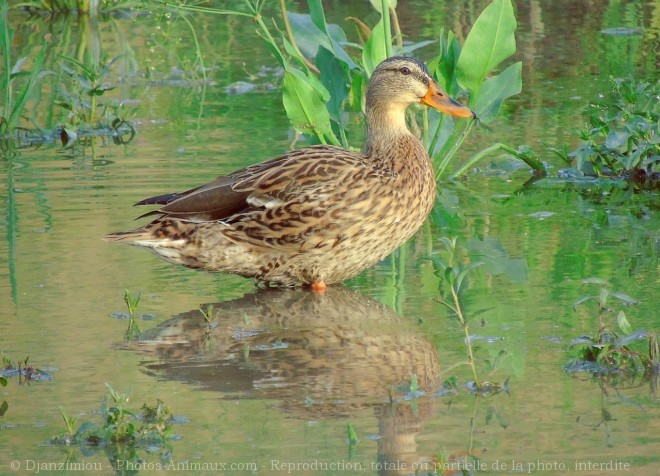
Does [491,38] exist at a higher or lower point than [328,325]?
higher

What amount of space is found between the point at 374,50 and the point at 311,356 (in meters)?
3.40

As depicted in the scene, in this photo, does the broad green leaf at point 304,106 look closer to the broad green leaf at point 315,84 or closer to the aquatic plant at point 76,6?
the broad green leaf at point 315,84

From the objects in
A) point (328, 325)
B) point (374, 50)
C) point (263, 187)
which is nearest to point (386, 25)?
point (374, 50)

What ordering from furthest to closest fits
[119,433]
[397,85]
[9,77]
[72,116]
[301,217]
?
[72,116], [9,77], [397,85], [301,217], [119,433]

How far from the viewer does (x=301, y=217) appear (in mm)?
7008

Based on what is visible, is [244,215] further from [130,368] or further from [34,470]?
[34,470]

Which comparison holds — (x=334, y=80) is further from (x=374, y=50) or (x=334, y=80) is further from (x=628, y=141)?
(x=628, y=141)

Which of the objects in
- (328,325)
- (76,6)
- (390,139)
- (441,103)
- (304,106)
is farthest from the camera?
(76,6)

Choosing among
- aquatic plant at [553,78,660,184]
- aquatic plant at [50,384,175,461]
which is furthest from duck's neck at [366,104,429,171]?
aquatic plant at [50,384,175,461]

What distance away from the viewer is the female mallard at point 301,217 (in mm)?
6992

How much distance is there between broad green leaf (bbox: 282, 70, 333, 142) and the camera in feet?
27.0

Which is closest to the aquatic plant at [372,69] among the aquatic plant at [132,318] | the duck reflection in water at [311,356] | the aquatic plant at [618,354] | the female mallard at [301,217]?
the female mallard at [301,217]

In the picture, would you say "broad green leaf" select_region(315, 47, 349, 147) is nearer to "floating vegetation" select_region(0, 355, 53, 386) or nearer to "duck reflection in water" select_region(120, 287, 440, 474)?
"duck reflection in water" select_region(120, 287, 440, 474)

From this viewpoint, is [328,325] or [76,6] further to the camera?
[76,6]
